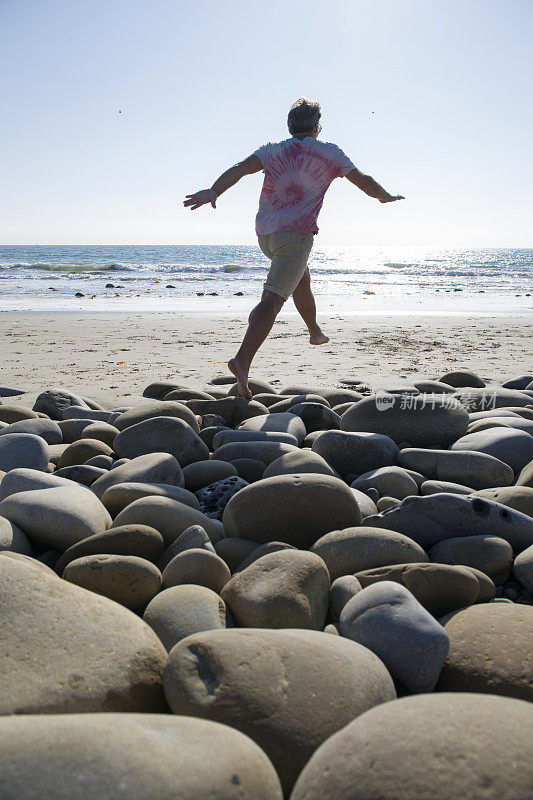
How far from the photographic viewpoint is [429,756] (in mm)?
928

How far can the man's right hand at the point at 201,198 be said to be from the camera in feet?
13.0

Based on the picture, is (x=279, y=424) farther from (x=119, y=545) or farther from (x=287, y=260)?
(x=119, y=545)

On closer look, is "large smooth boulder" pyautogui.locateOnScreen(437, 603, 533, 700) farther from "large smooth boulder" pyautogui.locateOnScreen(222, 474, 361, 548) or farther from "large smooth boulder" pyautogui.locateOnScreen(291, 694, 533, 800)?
"large smooth boulder" pyautogui.locateOnScreen(222, 474, 361, 548)

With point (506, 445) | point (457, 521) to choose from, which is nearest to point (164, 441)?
point (457, 521)

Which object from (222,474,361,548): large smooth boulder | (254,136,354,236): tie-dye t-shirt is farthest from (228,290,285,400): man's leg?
(222,474,361,548): large smooth boulder

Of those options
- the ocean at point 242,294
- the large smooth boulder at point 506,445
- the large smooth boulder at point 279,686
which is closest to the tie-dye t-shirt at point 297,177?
the large smooth boulder at point 506,445

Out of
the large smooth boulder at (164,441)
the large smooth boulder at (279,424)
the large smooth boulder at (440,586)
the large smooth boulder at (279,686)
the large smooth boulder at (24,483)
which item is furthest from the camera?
the large smooth boulder at (279,424)

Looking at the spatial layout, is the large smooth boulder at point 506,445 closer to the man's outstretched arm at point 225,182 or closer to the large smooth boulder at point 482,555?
the large smooth boulder at point 482,555

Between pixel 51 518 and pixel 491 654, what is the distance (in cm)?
135

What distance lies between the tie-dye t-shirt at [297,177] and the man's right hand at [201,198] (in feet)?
1.30

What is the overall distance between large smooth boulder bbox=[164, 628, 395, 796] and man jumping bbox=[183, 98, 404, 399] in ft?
9.10

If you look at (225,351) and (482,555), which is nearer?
(482,555)

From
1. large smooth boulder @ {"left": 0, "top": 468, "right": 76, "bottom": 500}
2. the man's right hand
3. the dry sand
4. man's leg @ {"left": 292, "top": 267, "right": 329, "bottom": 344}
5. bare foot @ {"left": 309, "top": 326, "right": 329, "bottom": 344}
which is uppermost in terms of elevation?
the man's right hand

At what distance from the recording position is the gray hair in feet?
13.7
